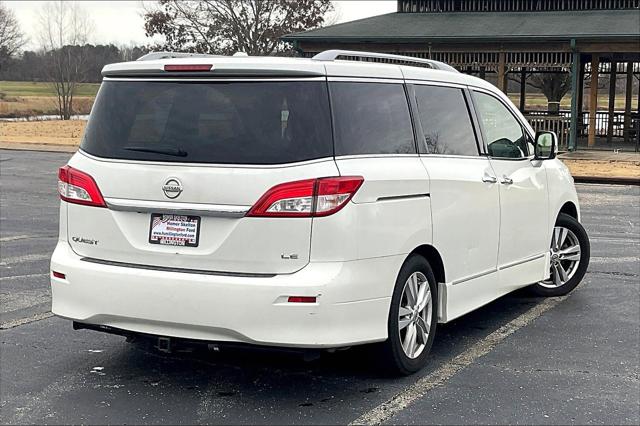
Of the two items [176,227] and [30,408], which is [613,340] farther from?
[30,408]

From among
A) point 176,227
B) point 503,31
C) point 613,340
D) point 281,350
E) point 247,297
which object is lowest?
point 613,340

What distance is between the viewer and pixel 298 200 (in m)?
4.75

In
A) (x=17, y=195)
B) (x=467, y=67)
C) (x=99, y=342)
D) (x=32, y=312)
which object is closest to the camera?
(x=99, y=342)

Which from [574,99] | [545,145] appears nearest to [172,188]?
[545,145]

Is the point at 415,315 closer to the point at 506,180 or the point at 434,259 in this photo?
the point at 434,259

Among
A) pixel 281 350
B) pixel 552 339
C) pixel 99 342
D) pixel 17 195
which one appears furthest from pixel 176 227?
pixel 17 195

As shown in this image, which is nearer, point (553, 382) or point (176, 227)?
point (176, 227)

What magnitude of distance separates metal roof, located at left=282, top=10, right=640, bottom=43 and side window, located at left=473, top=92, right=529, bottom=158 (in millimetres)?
19262

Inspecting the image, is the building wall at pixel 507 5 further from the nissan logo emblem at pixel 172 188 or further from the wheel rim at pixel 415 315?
the nissan logo emblem at pixel 172 188

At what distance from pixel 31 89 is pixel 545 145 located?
73.6m

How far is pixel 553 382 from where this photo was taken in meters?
5.46

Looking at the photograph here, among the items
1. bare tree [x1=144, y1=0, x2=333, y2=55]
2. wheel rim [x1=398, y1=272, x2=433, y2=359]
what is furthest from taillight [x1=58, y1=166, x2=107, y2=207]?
bare tree [x1=144, y1=0, x2=333, y2=55]

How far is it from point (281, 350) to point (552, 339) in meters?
2.47

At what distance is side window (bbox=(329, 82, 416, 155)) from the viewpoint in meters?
5.04
